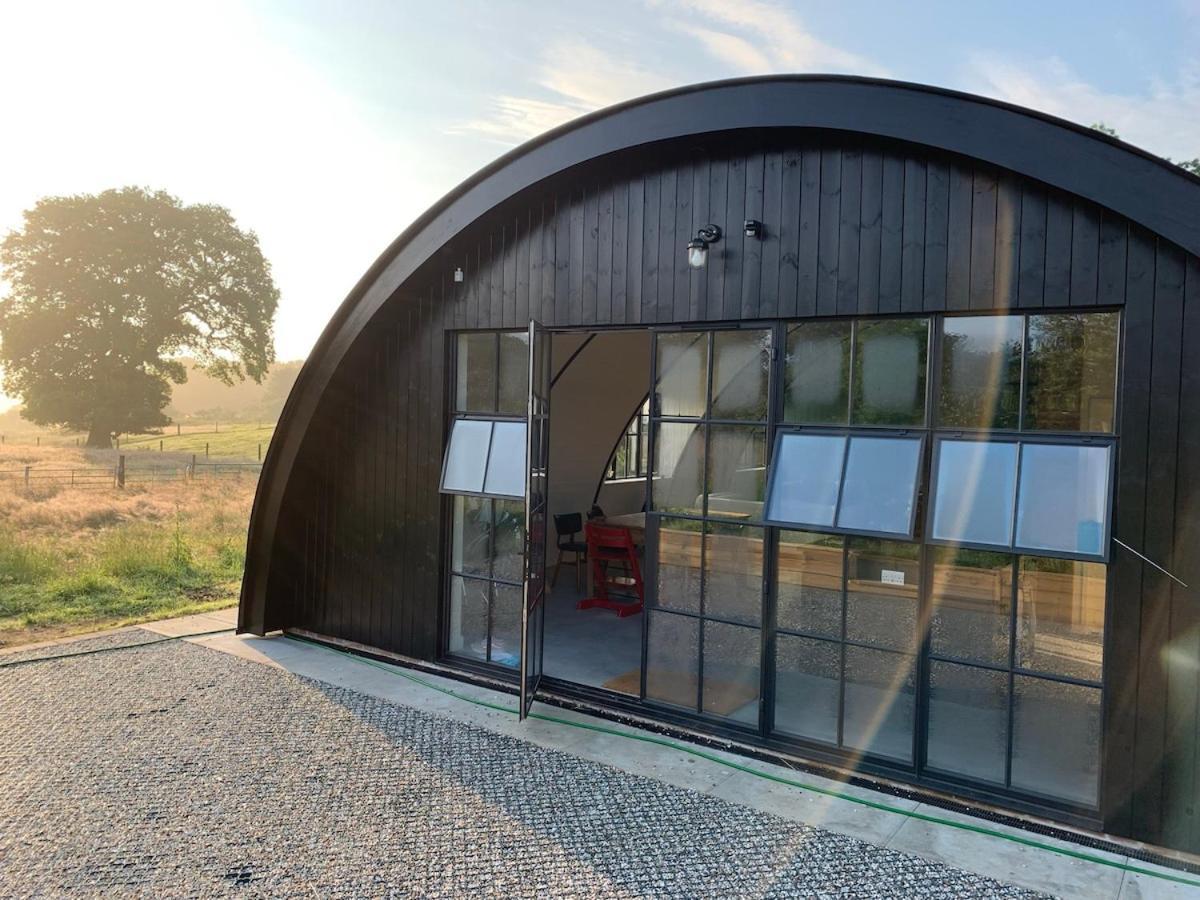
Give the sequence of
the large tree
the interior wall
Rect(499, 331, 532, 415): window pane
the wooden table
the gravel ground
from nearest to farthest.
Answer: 1. the gravel ground
2. Rect(499, 331, 532, 415): window pane
3. the wooden table
4. the interior wall
5. the large tree

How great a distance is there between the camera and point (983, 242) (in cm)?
398

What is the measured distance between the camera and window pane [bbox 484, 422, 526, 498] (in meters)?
5.73

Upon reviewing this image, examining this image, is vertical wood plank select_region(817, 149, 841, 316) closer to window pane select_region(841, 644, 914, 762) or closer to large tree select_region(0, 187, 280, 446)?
window pane select_region(841, 644, 914, 762)

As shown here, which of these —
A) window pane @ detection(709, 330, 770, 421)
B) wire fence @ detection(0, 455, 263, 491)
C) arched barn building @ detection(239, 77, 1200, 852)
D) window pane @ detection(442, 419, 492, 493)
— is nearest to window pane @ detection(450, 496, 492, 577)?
arched barn building @ detection(239, 77, 1200, 852)

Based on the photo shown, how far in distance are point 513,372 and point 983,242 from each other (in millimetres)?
3286

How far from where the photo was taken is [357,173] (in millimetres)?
10469

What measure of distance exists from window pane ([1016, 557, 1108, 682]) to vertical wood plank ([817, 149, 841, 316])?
1714 mm

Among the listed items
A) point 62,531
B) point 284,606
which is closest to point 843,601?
point 284,606

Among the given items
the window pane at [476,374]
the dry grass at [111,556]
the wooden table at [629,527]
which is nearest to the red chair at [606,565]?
the wooden table at [629,527]

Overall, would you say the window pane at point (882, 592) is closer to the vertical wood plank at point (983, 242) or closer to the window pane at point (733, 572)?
the window pane at point (733, 572)

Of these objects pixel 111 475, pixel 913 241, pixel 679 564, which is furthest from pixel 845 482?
pixel 111 475

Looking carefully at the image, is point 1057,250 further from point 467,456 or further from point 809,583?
point 467,456

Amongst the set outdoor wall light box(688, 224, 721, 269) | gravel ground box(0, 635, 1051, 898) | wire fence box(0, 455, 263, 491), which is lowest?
gravel ground box(0, 635, 1051, 898)

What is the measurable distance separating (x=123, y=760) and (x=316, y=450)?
10.0 feet
